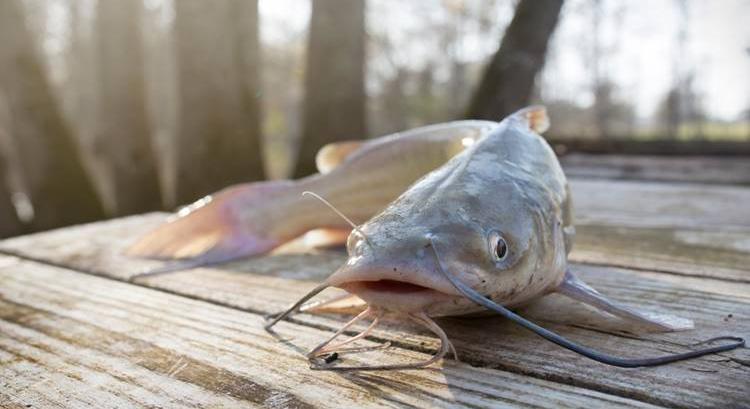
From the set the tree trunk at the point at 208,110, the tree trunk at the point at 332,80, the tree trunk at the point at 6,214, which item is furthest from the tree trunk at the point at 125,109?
the tree trunk at the point at 332,80

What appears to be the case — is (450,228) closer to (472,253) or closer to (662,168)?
(472,253)

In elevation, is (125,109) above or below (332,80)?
below

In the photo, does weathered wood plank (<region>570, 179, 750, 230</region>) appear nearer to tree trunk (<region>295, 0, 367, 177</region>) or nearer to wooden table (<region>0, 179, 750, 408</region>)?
wooden table (<region>0, 179, 750, 408</region>)

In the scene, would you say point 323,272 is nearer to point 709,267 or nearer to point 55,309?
point 55,309

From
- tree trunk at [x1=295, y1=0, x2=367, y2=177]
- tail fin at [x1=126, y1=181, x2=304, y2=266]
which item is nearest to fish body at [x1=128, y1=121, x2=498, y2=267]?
tail fin at [x1=126, y1=181, x2=304, y2=266]

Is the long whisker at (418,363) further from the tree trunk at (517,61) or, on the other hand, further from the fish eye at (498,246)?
the tree trunk at (517,61)

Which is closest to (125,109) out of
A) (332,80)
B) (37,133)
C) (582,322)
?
(37,133)
